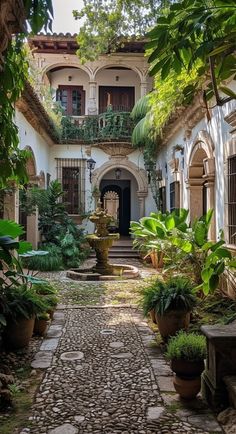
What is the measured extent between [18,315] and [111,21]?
7689 mm

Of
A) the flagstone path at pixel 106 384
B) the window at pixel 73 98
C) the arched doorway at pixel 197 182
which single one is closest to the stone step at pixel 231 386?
the flagstone path at pixel 106 384

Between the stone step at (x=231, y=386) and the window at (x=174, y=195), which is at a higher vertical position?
the window at (x=174, y=195)

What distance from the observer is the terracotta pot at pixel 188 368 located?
3273 mm

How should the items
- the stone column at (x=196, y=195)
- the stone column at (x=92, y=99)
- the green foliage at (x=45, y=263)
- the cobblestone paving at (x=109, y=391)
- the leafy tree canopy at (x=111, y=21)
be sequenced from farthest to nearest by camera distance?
the stone column at (x=92, y=99) → the green foliage at (x=45, y=263) → the stone column at (x=196, y=195) → the leafy tree canopy at (x=111, y=21) → the cobblestone paving at (x=109, y=391)

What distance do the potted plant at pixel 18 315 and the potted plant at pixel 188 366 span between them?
1.97 m

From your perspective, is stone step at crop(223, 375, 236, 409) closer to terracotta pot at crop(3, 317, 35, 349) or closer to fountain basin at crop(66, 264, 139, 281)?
terracotta pot at crop(3, 317, 35, 349)

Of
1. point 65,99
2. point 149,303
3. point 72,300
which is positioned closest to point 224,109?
point 149,303

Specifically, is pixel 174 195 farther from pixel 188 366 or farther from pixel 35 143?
pixel 188 366

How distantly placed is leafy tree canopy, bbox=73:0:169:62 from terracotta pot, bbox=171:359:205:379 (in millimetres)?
7510

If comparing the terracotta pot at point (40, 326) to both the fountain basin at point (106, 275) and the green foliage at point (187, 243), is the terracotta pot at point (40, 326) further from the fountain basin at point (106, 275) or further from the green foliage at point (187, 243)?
the fountain basin at point (106, 275)

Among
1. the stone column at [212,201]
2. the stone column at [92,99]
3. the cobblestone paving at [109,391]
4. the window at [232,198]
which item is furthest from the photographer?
the stone column at [92,99]

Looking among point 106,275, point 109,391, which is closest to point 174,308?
point 109,391

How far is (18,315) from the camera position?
4.57 metres

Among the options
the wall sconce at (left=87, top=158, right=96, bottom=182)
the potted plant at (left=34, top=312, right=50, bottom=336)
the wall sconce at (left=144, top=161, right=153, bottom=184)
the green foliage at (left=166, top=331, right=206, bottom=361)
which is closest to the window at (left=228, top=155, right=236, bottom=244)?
the potted plant at (left=34, top=312, right=50, bottom=336)
